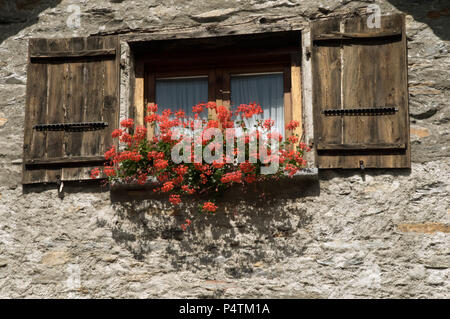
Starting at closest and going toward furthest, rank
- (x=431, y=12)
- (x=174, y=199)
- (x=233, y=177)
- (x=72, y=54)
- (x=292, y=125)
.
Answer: (x=233, y=177) < (x=174, y=199) < (x=292, y=125) < (x=431, y=12) < (x=72, y=54)

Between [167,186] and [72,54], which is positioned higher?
[72,54]

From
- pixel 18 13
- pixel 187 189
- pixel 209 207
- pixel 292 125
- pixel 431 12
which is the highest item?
pixel 18 13

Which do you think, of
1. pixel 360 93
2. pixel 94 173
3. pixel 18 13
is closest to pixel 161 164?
pixel 94 173

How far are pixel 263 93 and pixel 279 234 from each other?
128 centimetres

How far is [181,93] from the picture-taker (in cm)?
590

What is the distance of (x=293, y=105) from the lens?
18.5ft

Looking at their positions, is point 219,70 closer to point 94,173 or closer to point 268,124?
point 268,124

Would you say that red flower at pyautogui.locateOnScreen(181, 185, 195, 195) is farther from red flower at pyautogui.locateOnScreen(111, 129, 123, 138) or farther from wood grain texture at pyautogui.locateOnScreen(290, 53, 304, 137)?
wood grain texture at pyautogui.locateOnScreen(290, 53, 304, 137)

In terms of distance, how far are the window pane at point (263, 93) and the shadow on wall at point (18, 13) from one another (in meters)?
1.71

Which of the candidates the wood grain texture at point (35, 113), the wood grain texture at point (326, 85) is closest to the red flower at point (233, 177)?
the wood grain texture at point (326, 85)

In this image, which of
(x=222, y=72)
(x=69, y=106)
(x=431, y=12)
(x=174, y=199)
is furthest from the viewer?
(x=222, y=72)

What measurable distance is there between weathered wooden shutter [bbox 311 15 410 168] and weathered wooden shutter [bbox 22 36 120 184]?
164 centimetres

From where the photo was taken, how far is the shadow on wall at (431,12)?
5.43m
